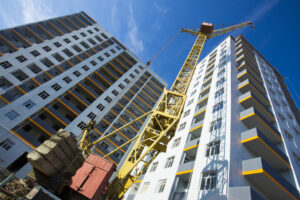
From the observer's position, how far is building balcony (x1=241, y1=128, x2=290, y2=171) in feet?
46.0

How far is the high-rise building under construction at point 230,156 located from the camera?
12.1 m

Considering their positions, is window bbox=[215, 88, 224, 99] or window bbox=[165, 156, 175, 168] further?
window bbox=[215, 88, 224, 99]

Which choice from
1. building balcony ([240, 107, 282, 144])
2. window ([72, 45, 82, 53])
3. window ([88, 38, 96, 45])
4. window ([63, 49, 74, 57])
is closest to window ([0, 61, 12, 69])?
window ([63, 49, 74, 57])

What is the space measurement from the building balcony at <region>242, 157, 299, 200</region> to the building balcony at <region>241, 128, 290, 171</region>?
2.25 m

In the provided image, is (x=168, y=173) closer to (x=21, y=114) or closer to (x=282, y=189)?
(x=282, y=189)

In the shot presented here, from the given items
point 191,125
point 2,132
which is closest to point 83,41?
point 2,132

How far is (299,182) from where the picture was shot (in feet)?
46.1

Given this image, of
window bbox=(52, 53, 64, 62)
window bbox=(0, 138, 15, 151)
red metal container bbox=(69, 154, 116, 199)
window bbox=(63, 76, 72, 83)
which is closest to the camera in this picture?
red metal container bbox=(69, 154, 116, 199)

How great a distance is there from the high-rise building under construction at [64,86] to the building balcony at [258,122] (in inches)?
629

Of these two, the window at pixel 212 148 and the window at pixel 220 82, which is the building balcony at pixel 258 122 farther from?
the window at pixel 220 82

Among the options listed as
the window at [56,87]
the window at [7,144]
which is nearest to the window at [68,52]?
the window at [56,87]

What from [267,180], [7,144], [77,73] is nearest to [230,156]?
[267,180]

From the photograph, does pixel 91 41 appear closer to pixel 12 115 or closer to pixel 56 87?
pixel 56 87

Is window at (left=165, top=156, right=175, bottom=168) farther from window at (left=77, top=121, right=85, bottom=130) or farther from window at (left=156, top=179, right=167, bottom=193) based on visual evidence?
window at (left=77, top=121, right=85, bottom=130)
